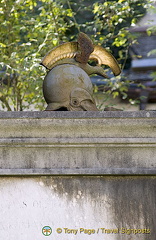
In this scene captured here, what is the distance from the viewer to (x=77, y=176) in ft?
9.55

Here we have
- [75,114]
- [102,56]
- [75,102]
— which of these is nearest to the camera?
[75,114]

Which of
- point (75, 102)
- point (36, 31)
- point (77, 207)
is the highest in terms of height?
point (75, 102)

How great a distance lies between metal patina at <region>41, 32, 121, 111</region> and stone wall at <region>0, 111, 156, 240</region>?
41 centimetres

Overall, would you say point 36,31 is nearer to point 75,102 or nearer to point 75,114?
point 75,102

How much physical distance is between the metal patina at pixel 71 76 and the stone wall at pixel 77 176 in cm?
41

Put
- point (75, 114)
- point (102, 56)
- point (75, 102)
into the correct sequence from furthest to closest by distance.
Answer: point (102, 56), point (75, 102), point (75, 114)

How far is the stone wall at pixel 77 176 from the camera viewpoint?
2.87 metres

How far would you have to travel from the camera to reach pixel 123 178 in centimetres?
292

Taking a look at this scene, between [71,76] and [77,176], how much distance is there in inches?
31.8

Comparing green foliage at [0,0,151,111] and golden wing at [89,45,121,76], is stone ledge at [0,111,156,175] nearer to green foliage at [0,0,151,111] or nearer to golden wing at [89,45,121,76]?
golden wing at [89,45,121,76]

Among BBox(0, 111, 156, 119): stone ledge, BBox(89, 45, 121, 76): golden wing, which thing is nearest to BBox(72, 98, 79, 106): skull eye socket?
BBox(0, 111, 156, 119): stone ledge

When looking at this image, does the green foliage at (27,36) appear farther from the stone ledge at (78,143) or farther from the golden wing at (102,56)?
the stone ledge at (78,143)

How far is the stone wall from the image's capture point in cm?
287

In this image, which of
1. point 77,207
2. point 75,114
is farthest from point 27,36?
point 77,207
